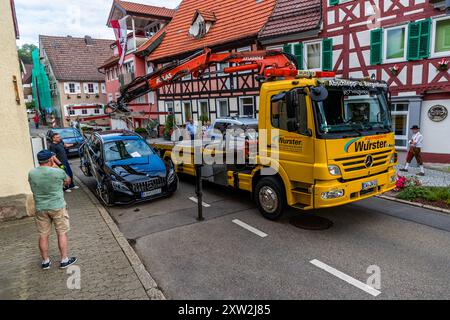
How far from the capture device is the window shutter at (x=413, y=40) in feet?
40.2

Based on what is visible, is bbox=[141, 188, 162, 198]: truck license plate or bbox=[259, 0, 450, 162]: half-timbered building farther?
bbox=[259, 0, 450, 162]: half-timbered building

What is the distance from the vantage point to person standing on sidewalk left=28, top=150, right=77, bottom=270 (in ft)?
15.9

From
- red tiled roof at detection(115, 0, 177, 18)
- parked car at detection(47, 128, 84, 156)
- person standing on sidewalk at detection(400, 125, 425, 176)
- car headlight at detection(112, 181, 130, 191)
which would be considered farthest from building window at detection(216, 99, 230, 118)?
car headlight at detection(112, 181, 130, 191)

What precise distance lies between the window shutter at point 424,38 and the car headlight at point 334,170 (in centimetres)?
921

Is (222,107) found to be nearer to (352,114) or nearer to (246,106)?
(246,106)

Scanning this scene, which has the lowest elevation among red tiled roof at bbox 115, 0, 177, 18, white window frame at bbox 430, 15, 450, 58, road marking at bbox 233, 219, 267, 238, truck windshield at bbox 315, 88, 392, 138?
road marking at bbox 233, 219, 267, 238

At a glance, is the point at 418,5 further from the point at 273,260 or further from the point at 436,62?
the point at 273,260

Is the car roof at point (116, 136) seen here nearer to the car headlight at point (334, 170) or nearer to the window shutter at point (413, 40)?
the car headlight at point (334, 170)

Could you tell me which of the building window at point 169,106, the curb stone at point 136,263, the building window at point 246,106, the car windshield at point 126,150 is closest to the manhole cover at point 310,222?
the curb stone at point 136,263

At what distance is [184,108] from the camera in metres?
23.3

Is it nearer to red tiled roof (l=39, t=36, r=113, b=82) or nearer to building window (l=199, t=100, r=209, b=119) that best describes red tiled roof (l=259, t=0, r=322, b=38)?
building window (l=199, t=100, r=209, b=119)

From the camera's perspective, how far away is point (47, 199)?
486cm

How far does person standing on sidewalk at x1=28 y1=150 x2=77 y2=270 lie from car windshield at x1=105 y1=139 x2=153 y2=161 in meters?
4.12
